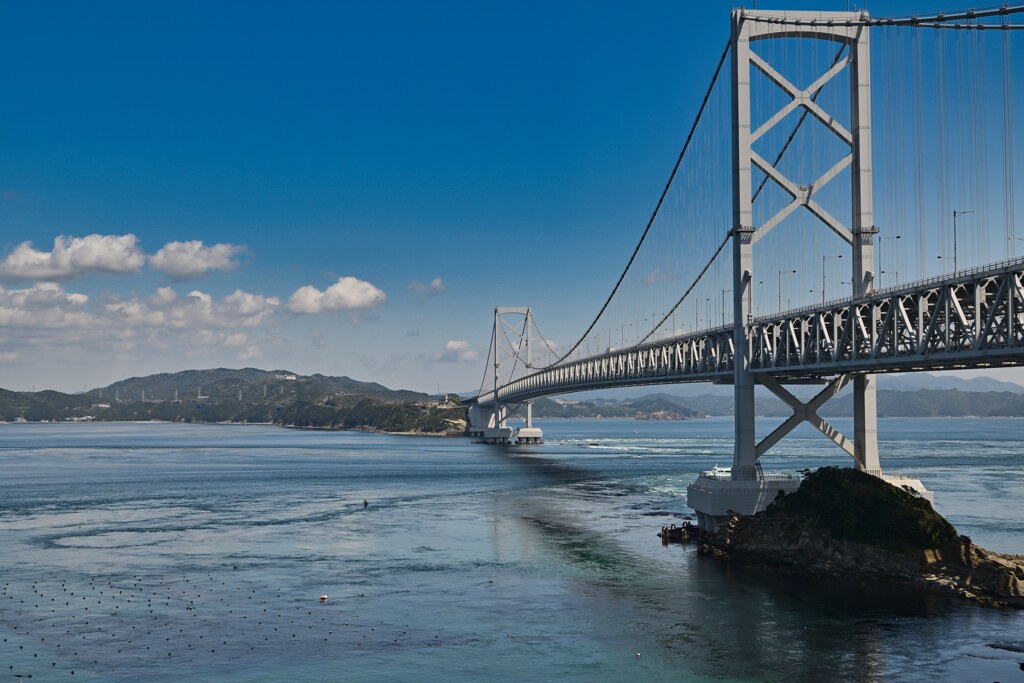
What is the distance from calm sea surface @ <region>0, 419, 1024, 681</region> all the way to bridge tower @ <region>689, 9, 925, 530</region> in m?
5.79

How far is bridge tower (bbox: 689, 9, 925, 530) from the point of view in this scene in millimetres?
52125

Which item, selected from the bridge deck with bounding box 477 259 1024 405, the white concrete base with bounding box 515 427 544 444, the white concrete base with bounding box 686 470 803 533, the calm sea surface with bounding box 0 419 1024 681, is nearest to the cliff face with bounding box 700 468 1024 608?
the white concrete base with bounding box 686 470 803 533

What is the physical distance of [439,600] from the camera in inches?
1690

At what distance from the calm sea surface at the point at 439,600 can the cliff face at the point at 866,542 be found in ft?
6.73

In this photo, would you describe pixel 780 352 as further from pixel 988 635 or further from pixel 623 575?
pixel 988 635

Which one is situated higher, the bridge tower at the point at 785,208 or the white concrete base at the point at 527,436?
the bridge tower at the point at 785,208

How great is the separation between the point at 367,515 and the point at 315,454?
91.7 meters

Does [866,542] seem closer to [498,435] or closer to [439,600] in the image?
[439,600]

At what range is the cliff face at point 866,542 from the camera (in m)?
43.0

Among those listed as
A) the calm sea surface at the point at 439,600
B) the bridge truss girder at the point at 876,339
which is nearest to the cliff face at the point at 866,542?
the calm sea surface at the point at 439,600

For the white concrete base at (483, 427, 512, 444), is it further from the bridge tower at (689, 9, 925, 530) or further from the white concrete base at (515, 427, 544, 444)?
the bridge tower at (689, 9, 925, 530)

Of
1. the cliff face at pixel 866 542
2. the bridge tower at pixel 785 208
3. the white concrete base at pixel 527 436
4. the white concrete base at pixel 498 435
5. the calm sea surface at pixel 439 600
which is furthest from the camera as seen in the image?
the white concrete base at pixel 498 435

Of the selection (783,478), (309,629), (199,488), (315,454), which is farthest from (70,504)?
(315,454)

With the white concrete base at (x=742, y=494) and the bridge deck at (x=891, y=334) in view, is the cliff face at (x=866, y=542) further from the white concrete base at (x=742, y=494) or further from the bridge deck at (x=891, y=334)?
the bridge deck at (x=891, y=334)
